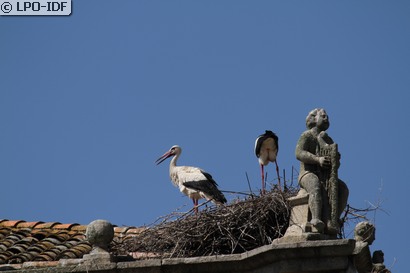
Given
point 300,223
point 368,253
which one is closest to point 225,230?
point 300,223

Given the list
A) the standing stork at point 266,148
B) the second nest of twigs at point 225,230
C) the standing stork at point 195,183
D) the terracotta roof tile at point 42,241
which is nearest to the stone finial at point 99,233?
the second nest of twigs at point 225,230

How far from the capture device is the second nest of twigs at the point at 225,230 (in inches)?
669

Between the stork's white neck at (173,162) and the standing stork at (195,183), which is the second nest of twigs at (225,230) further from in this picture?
the stork's white neck at (173,162)

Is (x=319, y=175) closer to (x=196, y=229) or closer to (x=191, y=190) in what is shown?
(x=196, y=229)

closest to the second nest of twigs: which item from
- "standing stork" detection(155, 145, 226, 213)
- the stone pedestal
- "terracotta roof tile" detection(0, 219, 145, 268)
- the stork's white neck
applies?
the stone pedestal

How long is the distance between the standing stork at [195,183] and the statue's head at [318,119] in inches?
130

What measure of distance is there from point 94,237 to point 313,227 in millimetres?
2119

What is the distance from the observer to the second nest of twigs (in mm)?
16984

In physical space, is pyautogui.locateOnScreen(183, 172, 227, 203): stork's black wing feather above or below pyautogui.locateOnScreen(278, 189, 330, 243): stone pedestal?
above

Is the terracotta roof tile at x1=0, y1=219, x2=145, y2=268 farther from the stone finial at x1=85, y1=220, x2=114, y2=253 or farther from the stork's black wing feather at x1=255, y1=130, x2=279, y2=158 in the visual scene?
the stork's black wing feather at x1=255, y1=130, x2=279, y2=158

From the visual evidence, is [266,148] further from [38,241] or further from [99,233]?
[99,233]

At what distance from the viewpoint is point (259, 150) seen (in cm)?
2058

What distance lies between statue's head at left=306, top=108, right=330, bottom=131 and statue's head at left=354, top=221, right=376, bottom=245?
109 centimetres

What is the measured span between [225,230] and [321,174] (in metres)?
1.26
